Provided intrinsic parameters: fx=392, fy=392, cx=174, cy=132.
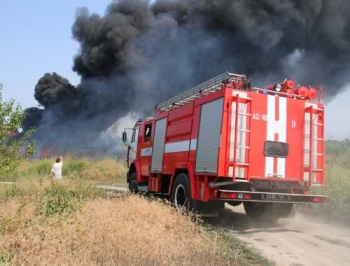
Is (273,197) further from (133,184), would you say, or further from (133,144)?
(133,144)

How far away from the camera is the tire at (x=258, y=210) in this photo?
7957mm

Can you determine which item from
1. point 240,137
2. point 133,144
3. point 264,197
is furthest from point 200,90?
point 133,144

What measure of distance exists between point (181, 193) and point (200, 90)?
7.23ft

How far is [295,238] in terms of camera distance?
6.71 meters

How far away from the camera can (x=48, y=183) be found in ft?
30.5

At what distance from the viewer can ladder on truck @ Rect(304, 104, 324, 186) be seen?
7.38 metres

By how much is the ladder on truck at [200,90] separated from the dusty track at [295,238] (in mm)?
2670

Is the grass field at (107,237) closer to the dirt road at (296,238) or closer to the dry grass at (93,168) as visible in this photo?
the dirt road at (296,238)

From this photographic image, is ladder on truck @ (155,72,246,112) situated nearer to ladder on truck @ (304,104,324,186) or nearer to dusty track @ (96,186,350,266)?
ladder on truck @ (304,104,324,186)

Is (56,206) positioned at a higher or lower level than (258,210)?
lower

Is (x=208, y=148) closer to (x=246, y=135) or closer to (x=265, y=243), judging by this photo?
(x=246, y=135)

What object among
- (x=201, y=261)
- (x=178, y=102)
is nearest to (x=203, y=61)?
(x=178, y=102)

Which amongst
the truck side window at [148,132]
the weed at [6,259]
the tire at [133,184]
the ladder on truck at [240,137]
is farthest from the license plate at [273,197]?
the tire at [133,184]

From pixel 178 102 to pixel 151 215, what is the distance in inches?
151
